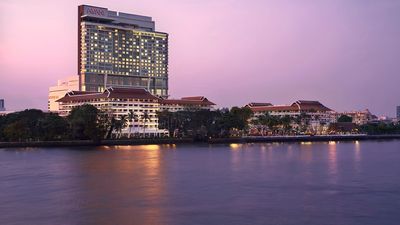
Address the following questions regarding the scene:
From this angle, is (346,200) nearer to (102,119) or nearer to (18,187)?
(18,187)

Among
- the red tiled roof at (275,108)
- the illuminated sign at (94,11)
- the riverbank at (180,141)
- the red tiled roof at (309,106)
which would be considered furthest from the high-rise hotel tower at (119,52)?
the riverbank at (180,141)

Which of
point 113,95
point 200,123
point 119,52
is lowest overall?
point 200,123

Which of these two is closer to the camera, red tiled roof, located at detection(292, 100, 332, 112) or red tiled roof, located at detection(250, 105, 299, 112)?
red tiled roof, located at detection(250, 105, 299, 112)

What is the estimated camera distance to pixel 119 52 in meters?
137

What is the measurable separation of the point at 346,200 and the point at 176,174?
14.3m

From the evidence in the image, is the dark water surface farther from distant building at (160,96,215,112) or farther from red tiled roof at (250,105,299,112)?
red tiled roof at (250,105,299,112)

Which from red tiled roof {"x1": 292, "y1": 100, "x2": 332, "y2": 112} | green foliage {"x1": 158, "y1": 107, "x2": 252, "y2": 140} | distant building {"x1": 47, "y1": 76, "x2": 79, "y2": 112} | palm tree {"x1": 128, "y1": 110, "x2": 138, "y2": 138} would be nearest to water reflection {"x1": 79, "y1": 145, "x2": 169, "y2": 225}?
green foliage {"x1": 158, "y1": 107, "x2": 252, "y2": 140}

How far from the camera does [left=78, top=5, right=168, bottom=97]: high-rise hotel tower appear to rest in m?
130

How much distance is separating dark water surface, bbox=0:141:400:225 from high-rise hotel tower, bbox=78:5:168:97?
9100cm

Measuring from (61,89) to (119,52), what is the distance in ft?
59.7

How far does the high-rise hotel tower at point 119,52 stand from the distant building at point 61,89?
1.63m

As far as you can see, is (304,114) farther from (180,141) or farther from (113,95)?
(113,95)

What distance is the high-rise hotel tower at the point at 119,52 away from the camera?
426 ft

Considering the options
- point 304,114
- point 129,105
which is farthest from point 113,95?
point 304,114
